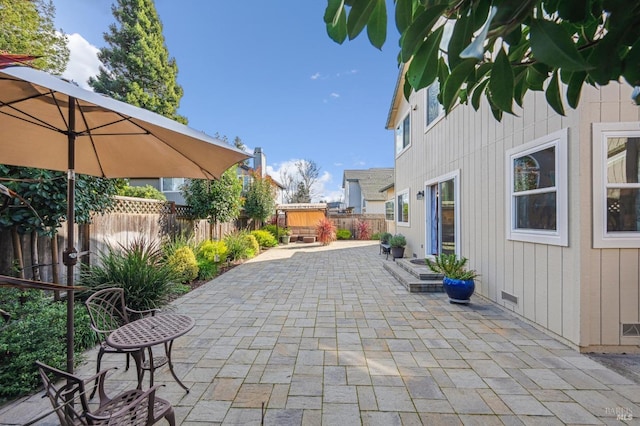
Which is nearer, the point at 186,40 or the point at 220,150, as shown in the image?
the point at 220,150

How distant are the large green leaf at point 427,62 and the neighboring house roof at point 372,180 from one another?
2350cm

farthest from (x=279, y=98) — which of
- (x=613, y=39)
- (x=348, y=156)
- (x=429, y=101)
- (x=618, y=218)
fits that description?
(x=348, y=156)

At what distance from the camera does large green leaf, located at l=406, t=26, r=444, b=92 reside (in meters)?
0.96

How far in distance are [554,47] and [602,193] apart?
3.72m

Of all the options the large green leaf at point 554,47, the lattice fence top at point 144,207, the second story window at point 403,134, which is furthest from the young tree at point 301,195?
the large green leaf at point 554,47

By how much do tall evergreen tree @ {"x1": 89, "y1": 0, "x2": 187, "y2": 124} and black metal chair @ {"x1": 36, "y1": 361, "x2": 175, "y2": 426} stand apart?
19.5m

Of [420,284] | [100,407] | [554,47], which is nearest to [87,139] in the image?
[100,407]

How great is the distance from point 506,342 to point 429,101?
6523 mm

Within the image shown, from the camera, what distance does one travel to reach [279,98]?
1695 centimetres

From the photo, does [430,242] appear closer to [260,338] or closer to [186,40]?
[260,338]

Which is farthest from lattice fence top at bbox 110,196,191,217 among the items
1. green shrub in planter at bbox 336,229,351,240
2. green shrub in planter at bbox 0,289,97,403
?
green shrub in planter at bbox 336,229,351,240

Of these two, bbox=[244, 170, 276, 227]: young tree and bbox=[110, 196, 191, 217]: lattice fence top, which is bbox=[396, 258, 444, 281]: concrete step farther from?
bbox=[244, 170, 276, 227]: young tree

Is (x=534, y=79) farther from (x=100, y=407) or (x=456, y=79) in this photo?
(x=100, y=407)

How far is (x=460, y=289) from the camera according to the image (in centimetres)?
492
